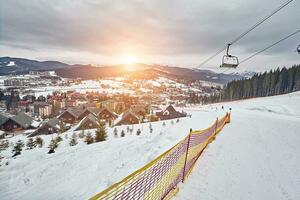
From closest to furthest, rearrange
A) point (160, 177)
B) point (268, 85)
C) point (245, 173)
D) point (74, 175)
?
point (160, 177) → point (245, 173) → point (74, 175) → point (268, 85)

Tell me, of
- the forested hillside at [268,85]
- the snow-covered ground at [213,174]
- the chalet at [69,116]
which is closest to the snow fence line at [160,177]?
the snow-covered ground at [213,174]

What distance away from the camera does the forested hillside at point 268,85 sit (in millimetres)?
68312

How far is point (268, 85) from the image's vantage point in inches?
2891

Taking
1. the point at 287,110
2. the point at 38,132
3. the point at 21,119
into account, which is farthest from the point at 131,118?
the point at 287,110

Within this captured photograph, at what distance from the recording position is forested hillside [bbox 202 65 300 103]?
68.3 meters

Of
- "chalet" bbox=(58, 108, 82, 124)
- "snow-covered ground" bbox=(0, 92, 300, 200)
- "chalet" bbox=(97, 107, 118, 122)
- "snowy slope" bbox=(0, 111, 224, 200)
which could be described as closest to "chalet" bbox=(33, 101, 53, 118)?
"chalet" bbox=(58, 108, 82, 124)

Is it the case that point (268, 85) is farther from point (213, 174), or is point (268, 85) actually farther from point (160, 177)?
point (160, 177)

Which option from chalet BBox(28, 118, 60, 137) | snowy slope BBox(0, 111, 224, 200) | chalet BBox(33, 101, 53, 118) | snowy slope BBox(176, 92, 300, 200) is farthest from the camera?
chalet BBox(33, 101, 53, 118)

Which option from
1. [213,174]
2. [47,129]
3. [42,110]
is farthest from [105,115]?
[213,174]

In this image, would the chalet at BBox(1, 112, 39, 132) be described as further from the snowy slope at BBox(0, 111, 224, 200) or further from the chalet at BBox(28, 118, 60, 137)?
the snowy slope at BBox(0, 111, 224, 200)

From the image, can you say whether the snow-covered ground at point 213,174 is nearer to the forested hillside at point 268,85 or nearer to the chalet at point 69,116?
the chalet at point 69,116

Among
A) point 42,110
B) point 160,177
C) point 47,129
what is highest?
point 160,177

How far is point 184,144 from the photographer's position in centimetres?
536

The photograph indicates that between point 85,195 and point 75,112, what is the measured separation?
173 ft
